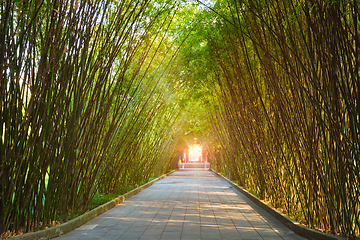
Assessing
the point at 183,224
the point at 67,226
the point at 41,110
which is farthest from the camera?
the point at 183,224

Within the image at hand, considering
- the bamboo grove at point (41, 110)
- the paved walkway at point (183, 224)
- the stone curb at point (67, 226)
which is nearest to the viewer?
the bamboo grove at point (41, 110)

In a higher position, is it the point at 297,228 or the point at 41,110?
the point at 41,110

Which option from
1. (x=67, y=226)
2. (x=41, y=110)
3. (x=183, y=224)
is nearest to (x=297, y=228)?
(x=183, y=224)

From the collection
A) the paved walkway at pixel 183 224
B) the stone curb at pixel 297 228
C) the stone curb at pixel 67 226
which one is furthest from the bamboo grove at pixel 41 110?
the stone curb at pixel 297 228

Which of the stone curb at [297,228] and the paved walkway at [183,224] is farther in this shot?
the paved walkway at [183,224]

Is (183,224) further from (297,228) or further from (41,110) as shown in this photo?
(41,110)

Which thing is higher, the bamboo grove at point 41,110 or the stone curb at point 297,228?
the bamboo grove at point 41,110

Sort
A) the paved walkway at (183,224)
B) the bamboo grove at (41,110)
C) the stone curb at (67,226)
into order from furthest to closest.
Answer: the paved walkway at (183,224), the stone curb at (67,226), the bamboo grove at (41,110)

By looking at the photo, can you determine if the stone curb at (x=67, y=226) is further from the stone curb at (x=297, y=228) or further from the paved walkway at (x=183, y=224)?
the stone curb at (x=297, y=228)

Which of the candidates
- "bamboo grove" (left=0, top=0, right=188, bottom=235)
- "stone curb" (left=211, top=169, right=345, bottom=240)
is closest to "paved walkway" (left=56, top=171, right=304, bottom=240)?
"stone curb" (left=211, top=169, right=345, bottom=240)

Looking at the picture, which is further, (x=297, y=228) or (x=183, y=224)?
(x=183, y=224)

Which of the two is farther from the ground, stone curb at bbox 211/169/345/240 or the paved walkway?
stone curb at bbox 211/169/345/240

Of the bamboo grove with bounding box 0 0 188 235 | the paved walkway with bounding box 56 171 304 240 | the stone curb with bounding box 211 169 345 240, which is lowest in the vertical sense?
the paved walkway with bounding box 56 171 304 240

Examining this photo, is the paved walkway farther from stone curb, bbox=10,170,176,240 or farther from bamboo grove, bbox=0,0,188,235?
bamboo grove, bbox=0,0,188,235
